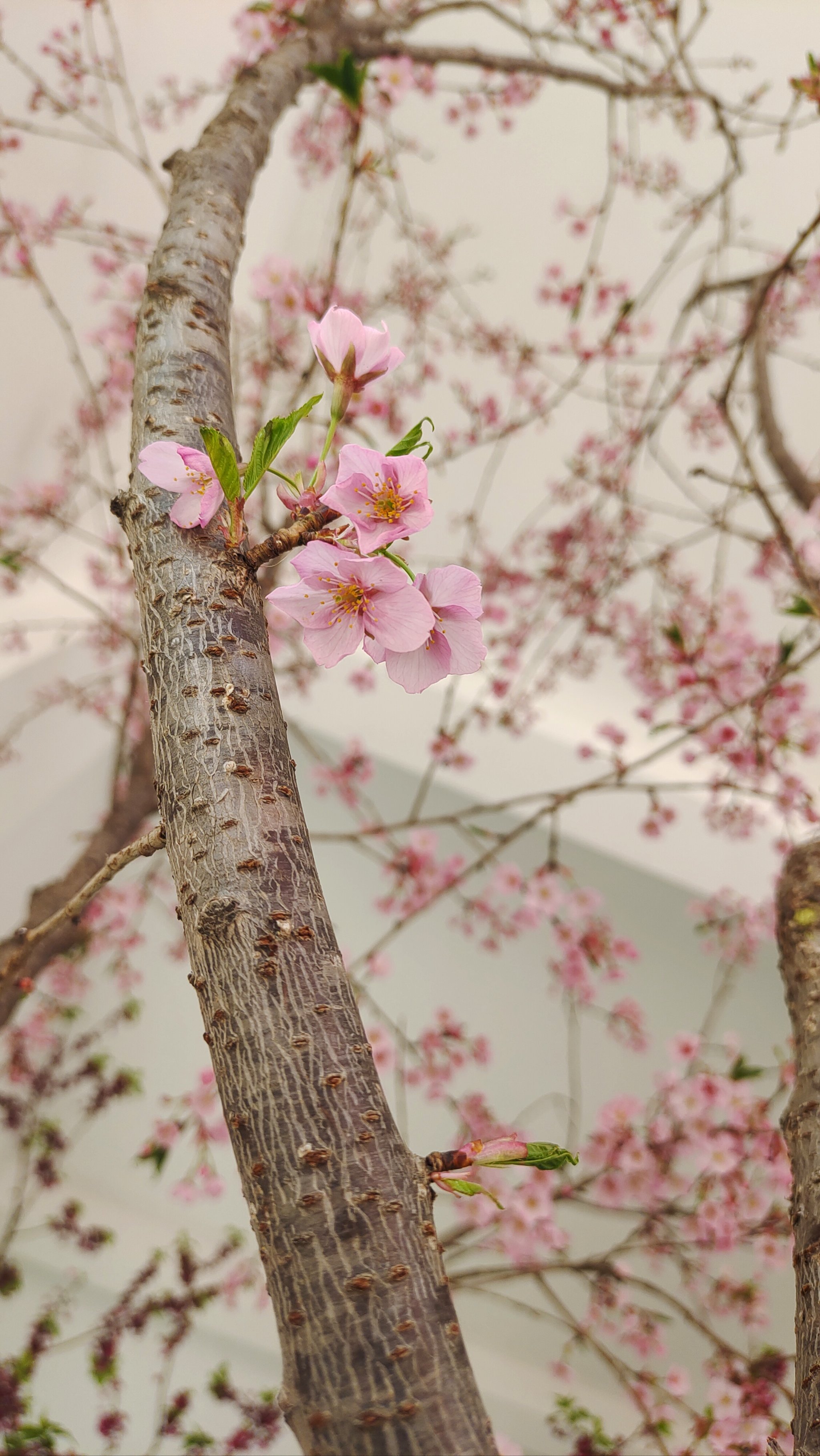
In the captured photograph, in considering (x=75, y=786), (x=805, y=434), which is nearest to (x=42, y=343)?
(x=75, y=786)

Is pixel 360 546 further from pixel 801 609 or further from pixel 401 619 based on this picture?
pixel 801 609

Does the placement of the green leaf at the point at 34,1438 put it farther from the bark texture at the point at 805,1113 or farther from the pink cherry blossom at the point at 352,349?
the pink cherry blossom at the point at 352,349

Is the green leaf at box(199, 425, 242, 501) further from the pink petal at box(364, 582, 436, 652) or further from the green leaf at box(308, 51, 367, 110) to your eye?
the green leaf at box(308, 51, 367, 110)

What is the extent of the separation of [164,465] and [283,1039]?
0.28 meters

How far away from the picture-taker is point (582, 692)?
9.52ft

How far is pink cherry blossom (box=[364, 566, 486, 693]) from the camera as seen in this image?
0.43 metres

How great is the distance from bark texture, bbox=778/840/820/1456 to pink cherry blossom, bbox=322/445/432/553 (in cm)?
45

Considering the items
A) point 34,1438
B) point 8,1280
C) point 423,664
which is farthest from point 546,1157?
point 8,1280

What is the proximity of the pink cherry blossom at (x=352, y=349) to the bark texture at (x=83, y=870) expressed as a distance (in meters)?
0.57

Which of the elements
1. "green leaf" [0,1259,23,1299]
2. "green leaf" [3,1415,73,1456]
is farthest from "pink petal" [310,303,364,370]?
"green leaf" [0,1259,23,1299]

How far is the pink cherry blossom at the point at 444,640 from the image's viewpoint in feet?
1.40

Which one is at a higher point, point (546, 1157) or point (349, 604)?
point (349, 604)

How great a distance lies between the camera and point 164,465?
0.43m

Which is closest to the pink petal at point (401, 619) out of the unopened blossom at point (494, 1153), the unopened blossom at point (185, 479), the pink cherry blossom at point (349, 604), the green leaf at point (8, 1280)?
the pink cherry blossom at point (349, 604)
